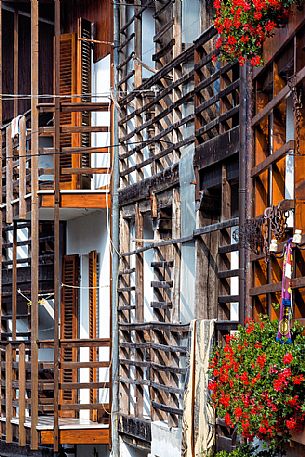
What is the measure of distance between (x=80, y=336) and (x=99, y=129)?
402 cm

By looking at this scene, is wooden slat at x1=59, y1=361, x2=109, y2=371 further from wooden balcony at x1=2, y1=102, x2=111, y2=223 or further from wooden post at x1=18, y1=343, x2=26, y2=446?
wooden balcony at x1=2, y1=102, x2=111, y2=223

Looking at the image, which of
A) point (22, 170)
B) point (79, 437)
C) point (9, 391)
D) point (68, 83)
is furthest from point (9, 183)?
point (79, 437)

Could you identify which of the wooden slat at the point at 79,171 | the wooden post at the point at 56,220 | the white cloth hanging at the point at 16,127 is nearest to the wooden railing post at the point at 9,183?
the white cloth hanging at the point at 16,127

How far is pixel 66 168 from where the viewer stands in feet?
67.8

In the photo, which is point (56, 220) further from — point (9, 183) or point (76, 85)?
point (76, 85)

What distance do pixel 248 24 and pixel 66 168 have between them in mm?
9525

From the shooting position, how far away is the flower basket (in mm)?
10617

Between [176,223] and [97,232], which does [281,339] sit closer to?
[176,223]

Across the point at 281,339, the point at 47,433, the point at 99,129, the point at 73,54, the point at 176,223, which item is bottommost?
the point at 47,433

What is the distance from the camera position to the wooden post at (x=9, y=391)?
66.7 ft

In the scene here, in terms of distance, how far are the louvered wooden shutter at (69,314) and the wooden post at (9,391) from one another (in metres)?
1.62

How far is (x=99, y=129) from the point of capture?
19922 millimetres

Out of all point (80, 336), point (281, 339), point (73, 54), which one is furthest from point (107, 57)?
point (281, 339)

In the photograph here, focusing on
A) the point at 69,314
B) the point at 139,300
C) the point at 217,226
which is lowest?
the point at 69,314
